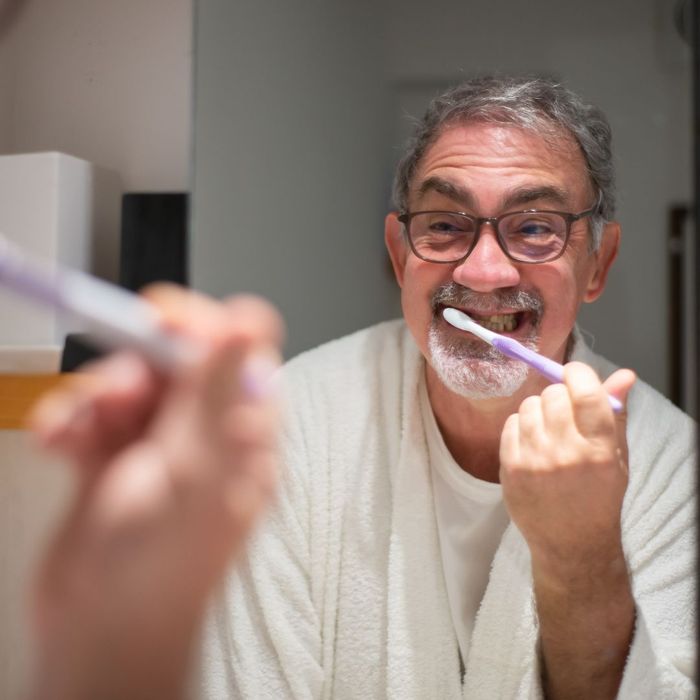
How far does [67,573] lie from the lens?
0.19 m

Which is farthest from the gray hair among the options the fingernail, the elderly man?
the fingernail

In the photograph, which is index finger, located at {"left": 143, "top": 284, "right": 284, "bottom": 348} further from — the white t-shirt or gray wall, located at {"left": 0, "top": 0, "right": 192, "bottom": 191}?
the white t-shirt

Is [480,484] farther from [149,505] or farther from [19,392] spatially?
[149,505]

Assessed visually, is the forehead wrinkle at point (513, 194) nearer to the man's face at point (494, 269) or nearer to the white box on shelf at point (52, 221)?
the man's face at point (494, 269)

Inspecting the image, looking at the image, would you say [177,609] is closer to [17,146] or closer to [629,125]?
[17,146]

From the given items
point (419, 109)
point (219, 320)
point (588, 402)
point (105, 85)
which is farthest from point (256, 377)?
point (419, 109)

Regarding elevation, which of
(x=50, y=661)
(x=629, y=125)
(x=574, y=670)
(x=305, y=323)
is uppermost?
(x=629, y=125)

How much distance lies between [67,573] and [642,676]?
0.47 meters

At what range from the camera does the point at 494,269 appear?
0.68 meters

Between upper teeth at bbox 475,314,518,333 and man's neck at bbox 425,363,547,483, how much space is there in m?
0.08

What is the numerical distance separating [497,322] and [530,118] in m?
0.18

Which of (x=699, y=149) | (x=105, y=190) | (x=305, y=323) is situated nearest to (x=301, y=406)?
(x=305, y=323)

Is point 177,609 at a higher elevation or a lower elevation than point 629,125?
lower

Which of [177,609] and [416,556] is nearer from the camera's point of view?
[177,609]
